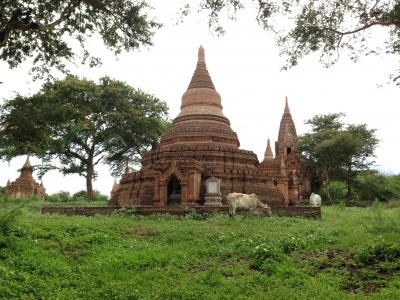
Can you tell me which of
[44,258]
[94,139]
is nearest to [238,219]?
[44,258]

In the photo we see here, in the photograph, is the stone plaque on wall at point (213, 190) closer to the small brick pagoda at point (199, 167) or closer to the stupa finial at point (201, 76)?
the small brick pagoda at point (199, 167)

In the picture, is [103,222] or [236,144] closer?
[103,222]

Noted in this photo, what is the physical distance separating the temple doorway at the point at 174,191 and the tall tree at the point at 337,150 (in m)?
19.1

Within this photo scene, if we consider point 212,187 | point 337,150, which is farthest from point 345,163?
point 212,187

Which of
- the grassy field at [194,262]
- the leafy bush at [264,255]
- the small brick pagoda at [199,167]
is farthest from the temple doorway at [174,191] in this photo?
the leafy bush at [264,255]

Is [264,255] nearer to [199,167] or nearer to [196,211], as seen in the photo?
[196,211]

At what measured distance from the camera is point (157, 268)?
8641 millimetres

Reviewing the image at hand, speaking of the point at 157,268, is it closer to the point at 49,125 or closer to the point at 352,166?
the point at 49,125

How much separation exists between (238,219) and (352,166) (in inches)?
1174

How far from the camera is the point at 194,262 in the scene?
9133mm

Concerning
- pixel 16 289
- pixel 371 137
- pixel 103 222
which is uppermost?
pixel 371 137

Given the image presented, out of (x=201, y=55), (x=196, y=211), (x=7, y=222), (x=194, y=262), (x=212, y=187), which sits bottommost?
(x=194, y=262)

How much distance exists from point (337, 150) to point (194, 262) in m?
32.3

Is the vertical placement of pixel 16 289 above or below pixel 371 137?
below
